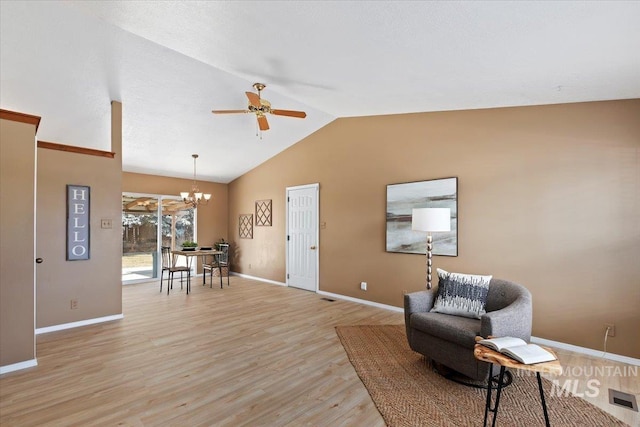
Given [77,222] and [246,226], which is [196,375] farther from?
[246,226]

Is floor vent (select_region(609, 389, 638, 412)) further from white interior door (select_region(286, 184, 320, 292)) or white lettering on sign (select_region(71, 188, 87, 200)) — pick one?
white lettering on sign (select_region(71, 188, 87, 200))

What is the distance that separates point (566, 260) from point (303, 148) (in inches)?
185

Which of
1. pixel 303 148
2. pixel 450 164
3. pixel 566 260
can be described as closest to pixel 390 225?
pixel 450 164

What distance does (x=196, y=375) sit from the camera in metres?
2.68

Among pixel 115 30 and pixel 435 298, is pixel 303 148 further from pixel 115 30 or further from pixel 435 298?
pixel 435 298

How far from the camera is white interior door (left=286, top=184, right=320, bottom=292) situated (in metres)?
5.99

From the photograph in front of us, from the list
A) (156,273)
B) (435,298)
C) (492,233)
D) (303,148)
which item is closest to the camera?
(435,298)

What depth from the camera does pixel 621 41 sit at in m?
2.08

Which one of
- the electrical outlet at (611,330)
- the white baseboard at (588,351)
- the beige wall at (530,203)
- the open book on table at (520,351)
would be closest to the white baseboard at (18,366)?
the open book on table at (520,351)

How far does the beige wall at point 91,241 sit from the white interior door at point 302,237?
3.16 metres

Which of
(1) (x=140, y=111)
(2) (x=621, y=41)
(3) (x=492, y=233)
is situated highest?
(1) (x=140, y=111)

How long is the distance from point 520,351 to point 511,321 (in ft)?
1.94

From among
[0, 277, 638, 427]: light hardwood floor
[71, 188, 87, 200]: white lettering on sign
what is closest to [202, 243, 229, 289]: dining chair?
[0, 277, 638, 427]: light hardwood floor

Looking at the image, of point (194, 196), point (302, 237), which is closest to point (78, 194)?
point (194, 196)
